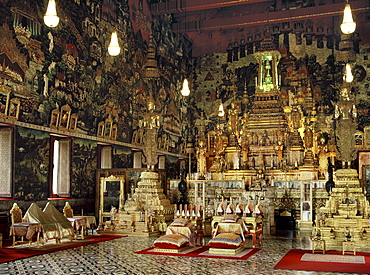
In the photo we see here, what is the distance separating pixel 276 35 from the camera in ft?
78.1

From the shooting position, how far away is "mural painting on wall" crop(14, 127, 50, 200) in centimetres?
1207

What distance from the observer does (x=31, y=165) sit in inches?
497

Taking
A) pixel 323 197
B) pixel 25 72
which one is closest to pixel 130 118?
pixel 25 72

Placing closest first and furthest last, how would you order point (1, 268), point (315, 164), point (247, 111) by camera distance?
point (1, 268) < point (315, 164) < point (247, 111)

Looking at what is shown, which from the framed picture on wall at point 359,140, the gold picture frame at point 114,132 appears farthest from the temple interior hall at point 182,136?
the gold picture frame at point 114,132

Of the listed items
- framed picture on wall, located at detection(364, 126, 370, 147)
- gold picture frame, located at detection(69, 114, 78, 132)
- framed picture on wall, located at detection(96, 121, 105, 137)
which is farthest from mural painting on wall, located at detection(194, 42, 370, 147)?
gold picture frame, located at detection(69, 114, 78, 132)

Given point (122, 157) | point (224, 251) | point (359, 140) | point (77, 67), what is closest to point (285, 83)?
point (359, 140)

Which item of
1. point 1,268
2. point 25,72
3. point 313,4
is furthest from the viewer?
point 313,4

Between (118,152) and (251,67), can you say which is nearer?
(118,152)

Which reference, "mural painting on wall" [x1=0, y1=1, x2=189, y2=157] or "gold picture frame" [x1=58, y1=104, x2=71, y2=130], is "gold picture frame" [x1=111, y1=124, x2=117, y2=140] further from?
"gold picture frame" [x1=58, y1=104, x2=71, y2=130]

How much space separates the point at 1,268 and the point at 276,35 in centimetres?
1923

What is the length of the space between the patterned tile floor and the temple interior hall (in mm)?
52

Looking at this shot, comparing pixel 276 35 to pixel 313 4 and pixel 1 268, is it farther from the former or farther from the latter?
pixel 1 268

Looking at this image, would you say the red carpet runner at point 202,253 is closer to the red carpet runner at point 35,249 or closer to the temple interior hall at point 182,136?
the temple interior hall at point 182,136
